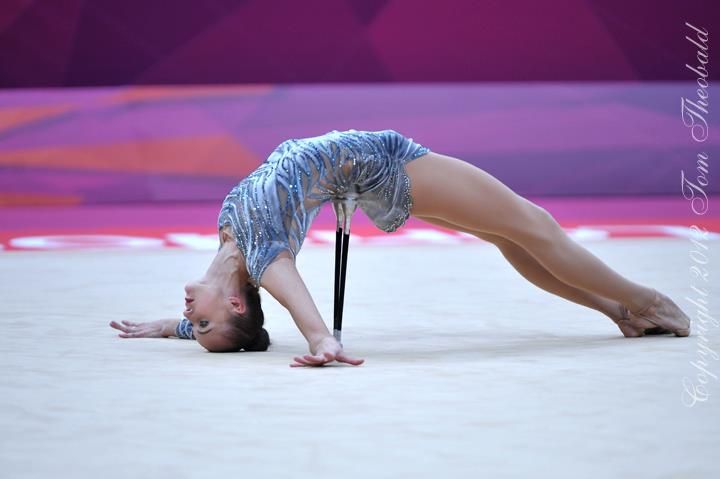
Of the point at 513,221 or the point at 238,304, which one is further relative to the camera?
the point at 513,221

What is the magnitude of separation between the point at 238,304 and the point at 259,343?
0.67 ft

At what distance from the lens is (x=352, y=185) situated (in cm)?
298

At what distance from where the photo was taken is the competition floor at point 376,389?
172 cm

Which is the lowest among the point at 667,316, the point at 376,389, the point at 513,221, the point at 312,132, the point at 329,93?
the point at 376,389

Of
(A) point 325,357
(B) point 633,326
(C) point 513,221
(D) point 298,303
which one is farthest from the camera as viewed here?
(B) point 633,326

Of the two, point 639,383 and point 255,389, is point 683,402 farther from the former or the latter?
point 255,389

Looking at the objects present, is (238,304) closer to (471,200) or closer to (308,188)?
(308,188)

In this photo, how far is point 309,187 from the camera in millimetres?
2918

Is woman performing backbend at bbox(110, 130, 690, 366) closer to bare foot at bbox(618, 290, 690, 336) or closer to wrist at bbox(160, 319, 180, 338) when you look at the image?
bare foot at bbox(618, 290, 690, 336)

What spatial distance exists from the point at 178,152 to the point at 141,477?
6790mm

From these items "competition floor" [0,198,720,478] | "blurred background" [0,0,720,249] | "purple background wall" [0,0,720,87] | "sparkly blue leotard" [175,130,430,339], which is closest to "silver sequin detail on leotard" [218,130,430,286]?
"sparkly blue leotard" [175,130,430,339]

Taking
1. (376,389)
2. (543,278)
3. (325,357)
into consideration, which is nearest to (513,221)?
(543,278)

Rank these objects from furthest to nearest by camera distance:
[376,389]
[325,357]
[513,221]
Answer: [513,221]
[325,357]
[376,389]

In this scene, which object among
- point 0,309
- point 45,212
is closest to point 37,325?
point 0,309
